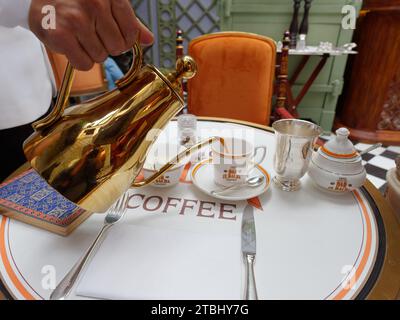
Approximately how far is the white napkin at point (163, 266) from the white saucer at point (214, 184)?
3.2 inches

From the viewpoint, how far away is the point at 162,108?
37cm

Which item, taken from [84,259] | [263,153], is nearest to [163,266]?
[84,259]

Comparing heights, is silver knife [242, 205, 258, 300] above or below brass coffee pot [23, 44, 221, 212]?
below

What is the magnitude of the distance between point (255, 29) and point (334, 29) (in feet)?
1.51

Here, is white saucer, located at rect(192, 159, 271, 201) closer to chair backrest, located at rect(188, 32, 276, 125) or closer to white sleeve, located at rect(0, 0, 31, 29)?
white sleeve, located at rect(0, 0, 31, 29)

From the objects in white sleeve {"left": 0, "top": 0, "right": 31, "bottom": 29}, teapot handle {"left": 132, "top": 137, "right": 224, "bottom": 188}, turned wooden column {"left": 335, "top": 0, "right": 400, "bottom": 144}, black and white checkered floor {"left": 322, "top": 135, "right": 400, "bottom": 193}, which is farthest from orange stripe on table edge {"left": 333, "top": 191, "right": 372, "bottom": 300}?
turned wooden column {"left": 335, "top": 0, "right": 400, "bottom": 144}

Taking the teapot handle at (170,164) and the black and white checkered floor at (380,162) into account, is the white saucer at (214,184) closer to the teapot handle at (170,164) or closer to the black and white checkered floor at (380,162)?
the teapot handle at (170,164)

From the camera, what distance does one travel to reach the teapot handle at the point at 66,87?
330mm

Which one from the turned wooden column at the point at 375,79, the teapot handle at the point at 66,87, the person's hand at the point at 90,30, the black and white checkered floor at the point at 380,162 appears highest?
the person's hand at the point at 90,30

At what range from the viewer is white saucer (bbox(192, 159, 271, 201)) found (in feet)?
1.49

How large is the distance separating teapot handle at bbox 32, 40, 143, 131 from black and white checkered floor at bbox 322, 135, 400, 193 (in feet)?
4.46

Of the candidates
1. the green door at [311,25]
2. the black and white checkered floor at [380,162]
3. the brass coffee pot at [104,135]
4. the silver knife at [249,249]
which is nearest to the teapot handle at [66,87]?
the brass coffee pot at [104,135]

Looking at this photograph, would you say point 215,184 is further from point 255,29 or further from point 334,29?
point 334,29

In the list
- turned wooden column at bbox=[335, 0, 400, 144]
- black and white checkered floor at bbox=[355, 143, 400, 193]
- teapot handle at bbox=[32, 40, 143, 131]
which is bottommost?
black and white checkered floor at bbox=[355, 143, 400, 193]
